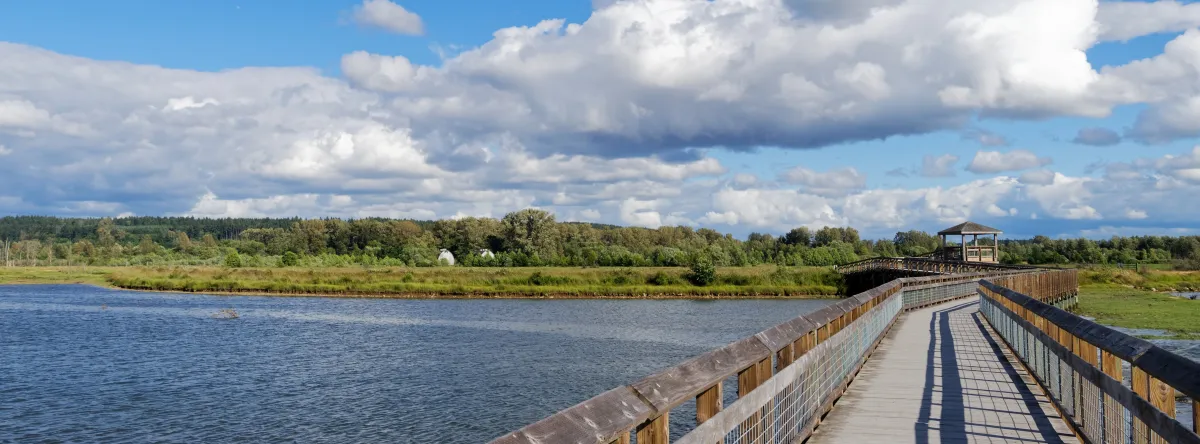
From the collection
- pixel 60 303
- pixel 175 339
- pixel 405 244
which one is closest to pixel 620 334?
pixel 175 339

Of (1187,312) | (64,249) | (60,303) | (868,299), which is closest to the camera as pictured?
(868,299)

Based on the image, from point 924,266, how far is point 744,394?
68.3 m

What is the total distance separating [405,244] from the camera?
148000 mm

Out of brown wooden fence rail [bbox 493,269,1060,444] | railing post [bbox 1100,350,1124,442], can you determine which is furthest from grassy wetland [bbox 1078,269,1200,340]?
railing post [bbox 1100,350,1124,442]

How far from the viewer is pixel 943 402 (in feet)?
34.8

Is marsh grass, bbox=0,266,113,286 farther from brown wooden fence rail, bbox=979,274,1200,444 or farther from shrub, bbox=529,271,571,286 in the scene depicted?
brown wooden fence rail, bbox=979,274,1200,444

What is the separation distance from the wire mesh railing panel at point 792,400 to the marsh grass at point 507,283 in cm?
6609

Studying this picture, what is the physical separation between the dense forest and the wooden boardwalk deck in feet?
247

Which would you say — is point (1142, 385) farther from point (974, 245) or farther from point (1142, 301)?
point (974, 245)

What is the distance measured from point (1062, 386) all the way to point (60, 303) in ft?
240

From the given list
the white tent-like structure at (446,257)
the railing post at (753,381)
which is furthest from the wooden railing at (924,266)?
the white tent-like structure at (446,257)

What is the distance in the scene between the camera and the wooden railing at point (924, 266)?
56469mm

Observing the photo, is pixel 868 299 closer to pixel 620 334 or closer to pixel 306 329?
pixel 620 334

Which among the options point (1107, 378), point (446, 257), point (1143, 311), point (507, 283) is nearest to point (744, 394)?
point (1107, 378)
